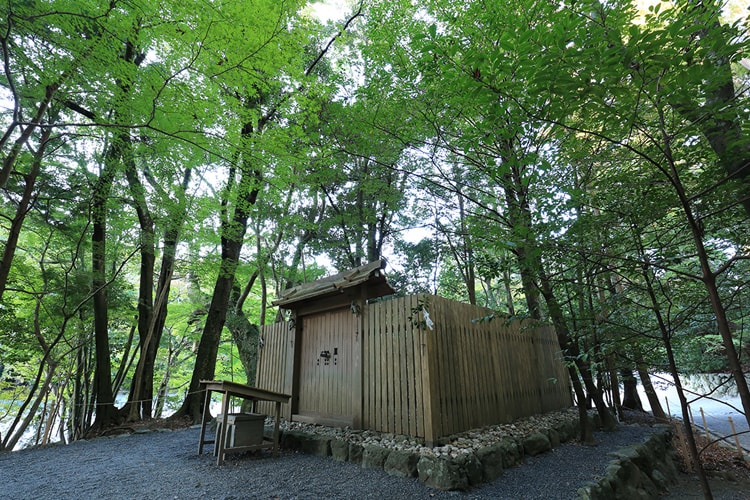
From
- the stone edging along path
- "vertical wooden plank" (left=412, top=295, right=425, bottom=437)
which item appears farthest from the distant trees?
"vertical wooden plank" (left=412, top=295, right=425, bottom=437)

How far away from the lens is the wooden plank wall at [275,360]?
5.93 metres

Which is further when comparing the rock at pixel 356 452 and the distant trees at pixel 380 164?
the rock at pixel 356 452

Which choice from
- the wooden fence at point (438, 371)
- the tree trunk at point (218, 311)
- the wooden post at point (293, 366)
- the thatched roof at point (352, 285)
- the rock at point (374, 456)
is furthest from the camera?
the tree trunk at point (218, 311)

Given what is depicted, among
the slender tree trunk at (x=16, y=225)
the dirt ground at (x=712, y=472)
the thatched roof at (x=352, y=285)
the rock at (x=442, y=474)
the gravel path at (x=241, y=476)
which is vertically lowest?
the dirt ground at (x=712, y=472)

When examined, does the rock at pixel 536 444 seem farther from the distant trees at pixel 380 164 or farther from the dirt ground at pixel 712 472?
the dirt ground at pixel 712 472

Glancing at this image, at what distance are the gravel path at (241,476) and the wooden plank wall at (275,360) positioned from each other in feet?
5.12

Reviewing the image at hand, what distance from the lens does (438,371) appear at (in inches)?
159

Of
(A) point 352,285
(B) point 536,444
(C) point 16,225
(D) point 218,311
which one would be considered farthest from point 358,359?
(C) point 16,225

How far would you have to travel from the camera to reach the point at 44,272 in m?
6.39

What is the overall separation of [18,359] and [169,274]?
2841 millimetres

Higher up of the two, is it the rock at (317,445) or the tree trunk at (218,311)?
the tree trunk at (218,311)

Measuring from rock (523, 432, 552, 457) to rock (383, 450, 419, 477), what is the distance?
60.0 inches

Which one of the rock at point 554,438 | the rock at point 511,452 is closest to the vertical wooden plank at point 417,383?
the rock at point 511,452

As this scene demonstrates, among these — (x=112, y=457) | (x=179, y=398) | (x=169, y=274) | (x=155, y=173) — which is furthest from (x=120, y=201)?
(x=179, y=398)
